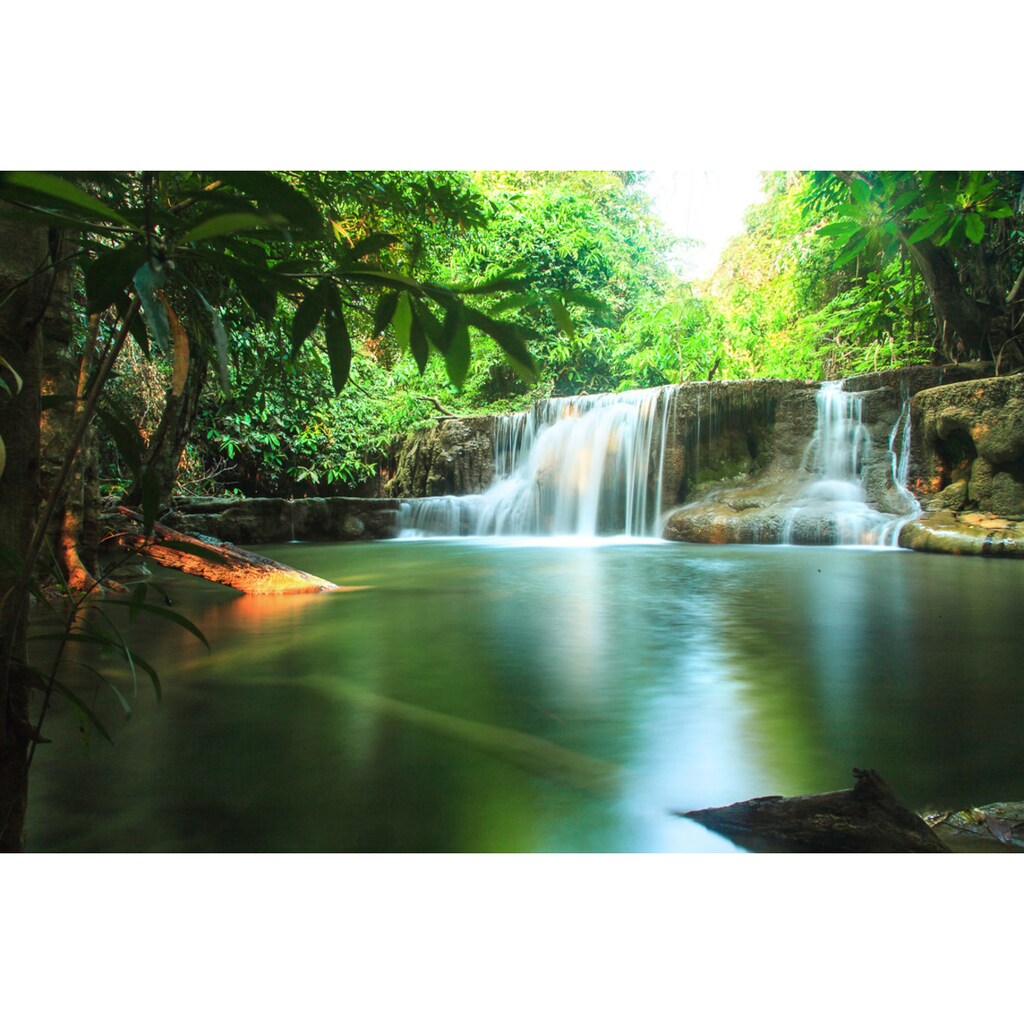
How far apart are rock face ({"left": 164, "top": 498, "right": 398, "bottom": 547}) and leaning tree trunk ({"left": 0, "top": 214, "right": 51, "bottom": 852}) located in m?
4.13

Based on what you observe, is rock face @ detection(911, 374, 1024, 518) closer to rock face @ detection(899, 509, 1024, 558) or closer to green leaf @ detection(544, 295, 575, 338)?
rock face @ detection(899, 509, 1024, 558)

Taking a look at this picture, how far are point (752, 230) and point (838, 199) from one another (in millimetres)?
6247

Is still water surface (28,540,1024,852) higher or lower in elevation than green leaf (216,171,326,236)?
lower

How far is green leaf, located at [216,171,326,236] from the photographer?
0.35 metres

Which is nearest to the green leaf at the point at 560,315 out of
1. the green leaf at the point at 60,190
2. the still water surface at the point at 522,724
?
the green leaf at the point at 60,190

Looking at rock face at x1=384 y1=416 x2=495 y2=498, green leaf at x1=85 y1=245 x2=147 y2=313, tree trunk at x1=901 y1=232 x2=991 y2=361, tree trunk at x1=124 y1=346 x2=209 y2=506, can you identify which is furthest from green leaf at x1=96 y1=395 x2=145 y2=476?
rock face at x1=384 y1=416 x2=495 y2=498

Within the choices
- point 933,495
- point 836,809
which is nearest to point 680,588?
point 836,809

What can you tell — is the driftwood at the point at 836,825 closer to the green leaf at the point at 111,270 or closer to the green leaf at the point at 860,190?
the green leaf at the point at 111,270

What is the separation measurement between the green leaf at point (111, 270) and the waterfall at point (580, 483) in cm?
493

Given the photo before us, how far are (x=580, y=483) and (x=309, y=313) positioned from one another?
5410 millimetres

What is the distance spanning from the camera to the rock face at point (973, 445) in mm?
3568

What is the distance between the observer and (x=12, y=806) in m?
0.47

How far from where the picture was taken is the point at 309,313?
1.33 feet
